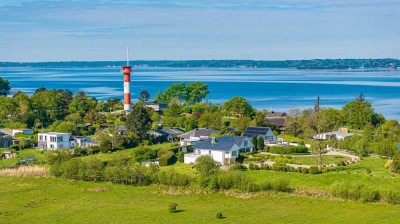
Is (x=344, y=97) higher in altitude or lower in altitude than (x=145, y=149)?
higher

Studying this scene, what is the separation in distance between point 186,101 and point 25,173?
193 feet

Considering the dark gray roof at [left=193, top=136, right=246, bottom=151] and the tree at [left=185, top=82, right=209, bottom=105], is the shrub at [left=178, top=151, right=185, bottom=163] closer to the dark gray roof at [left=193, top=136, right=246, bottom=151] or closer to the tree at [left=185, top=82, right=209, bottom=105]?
the dark gray roof at [left=193, top=136, right=246, bottom=151]

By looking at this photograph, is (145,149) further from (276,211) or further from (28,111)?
(28,111)

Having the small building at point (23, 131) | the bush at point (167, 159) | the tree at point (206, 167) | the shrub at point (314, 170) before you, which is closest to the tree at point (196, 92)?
the small building at point (23, 131)

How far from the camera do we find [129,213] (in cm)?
3456

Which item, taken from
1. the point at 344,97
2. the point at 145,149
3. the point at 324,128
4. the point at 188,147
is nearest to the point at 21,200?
the point at 145,149

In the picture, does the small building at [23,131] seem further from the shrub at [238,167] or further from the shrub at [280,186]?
the shrub at [280,186]

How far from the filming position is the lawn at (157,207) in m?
33.0

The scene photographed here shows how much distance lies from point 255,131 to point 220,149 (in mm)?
10891

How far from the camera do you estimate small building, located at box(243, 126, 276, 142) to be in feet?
199

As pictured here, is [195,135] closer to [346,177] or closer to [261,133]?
[261,133]

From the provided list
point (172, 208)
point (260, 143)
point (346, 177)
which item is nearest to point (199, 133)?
point (260, 143)

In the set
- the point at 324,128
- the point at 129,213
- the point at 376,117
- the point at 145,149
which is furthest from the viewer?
the point at 376,117

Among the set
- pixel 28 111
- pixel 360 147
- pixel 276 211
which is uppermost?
pixel 28 111
